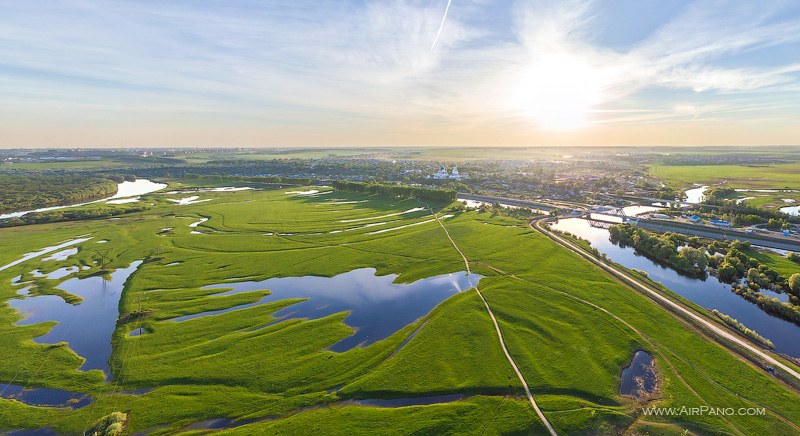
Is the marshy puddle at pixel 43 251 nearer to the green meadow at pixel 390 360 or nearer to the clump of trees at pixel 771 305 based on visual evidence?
the green meadow at pixel 390 360

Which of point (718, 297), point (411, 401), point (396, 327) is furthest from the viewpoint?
point (718, 297)

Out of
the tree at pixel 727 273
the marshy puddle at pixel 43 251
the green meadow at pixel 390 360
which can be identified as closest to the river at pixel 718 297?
the tree at pixel 727 273

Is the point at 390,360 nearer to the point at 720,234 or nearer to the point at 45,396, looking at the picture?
the point at 45,396

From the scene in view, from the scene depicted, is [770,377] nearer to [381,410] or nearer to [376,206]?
[381,410]

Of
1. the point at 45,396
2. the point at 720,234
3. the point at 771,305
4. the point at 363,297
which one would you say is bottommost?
the point at 45,396

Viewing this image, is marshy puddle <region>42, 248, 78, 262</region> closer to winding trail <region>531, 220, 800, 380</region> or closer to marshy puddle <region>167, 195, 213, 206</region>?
marshy puddle <region>167, 195, 213, 206</region>

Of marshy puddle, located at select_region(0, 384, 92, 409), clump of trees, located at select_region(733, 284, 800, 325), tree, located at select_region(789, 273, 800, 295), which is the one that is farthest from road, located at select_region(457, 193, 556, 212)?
marshy puddle, located at select_region(0, 384, 92, 409)

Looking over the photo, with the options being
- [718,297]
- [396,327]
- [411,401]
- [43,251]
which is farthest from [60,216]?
[718,297]
